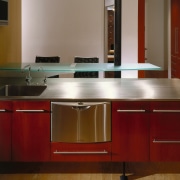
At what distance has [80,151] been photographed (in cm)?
302

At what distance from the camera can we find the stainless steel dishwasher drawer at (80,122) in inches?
117

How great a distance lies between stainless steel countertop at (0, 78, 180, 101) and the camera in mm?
3021

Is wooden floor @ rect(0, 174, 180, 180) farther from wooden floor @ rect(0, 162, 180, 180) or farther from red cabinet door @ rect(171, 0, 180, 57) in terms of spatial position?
red cabinet door @ rect(171, 0, 180, 57)

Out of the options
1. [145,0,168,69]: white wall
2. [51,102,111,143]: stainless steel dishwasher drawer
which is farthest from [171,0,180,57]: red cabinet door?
[51,102,111,143]: stainless steel dishwasher drawer

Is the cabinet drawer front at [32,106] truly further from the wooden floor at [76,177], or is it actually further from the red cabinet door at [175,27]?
the red cabinet door at [175,27]

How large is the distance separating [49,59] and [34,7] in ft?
5.30

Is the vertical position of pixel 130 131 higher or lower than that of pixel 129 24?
lower

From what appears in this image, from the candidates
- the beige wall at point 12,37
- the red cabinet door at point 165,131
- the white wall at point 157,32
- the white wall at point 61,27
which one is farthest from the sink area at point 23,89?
the white wall at point 157,32

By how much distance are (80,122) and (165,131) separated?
69 centimetres

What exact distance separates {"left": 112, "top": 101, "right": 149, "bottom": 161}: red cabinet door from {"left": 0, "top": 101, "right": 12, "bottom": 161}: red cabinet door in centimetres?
83

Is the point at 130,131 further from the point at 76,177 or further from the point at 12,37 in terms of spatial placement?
the point at 12,37

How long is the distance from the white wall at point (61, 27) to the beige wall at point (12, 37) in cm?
140

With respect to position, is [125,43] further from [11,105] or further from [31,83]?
[11,105]

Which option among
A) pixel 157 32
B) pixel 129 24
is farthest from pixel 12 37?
pixel 157 32
